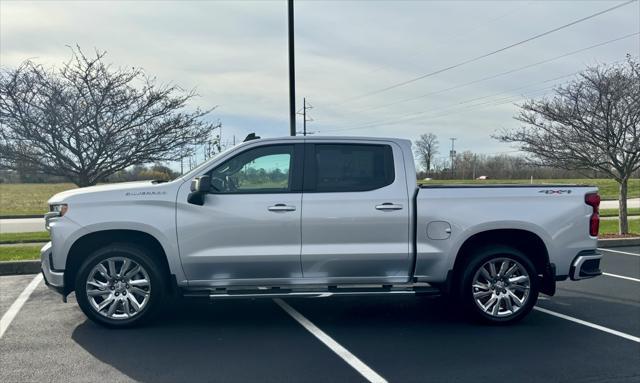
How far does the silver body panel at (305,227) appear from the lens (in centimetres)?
538

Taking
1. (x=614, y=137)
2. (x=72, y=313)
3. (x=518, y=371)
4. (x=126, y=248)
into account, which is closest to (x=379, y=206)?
(x=518, y=371)

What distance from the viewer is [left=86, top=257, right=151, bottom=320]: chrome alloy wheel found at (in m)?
5.40

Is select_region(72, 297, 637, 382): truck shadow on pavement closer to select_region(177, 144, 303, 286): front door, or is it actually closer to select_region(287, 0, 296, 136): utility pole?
select_region(177, 144, 303, 286): front door

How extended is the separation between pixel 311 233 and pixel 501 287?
2114 millimetres

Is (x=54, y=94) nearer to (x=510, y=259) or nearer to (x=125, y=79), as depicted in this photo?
(x=125, y=79)

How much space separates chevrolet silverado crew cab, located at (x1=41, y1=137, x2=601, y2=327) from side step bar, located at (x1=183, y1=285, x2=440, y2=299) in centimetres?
2

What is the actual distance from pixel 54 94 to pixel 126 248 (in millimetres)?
4942

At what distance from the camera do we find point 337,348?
193 inches

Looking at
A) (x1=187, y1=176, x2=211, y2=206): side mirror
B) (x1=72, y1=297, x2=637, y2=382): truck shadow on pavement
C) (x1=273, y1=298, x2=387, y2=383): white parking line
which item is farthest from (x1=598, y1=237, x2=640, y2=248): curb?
(x1=187, y1=176, x2=211, y2=206): side mirror

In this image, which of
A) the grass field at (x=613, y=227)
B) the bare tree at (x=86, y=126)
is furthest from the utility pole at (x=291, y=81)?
the grass field at (x=613, y=227)

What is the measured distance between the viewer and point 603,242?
1191 cm

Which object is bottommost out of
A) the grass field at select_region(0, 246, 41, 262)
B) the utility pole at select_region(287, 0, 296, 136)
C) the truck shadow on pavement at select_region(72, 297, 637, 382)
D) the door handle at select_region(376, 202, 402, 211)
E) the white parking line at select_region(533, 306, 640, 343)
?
the white parking line at select_region(533, 306, 640, 343)

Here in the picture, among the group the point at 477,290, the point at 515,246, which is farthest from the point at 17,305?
the point at 515,246

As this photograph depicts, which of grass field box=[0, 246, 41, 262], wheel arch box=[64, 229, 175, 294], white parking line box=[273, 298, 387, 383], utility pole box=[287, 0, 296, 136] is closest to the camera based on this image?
white parking line box=[273, 298, 387, 383]
